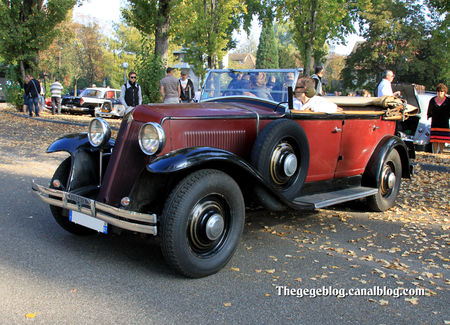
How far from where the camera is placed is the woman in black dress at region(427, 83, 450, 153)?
10.6m

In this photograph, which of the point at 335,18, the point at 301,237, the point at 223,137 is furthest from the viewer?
the point at 335,18

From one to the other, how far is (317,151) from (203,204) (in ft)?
6.64

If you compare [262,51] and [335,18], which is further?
[262,51]

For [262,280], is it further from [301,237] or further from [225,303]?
[301,237]

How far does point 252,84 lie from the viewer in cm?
536

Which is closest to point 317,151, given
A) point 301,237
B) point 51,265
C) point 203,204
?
point 301,237

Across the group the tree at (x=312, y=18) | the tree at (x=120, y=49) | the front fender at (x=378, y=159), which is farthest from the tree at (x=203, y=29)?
the tree at (x=120, y=49)

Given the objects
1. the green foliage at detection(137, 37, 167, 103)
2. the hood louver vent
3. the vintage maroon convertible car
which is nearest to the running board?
the vintage maroon convertible car

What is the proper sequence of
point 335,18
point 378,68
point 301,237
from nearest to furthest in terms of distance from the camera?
point 301,237
point 335,18
point 378,68

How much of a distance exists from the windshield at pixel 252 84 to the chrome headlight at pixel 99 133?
1.73 metres

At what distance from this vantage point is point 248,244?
443cm

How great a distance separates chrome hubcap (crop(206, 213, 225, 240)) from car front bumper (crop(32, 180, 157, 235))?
49 centimetres

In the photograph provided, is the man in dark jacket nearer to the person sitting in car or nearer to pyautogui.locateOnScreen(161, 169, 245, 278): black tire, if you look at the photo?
the person sitting in car

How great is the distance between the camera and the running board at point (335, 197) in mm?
4676
